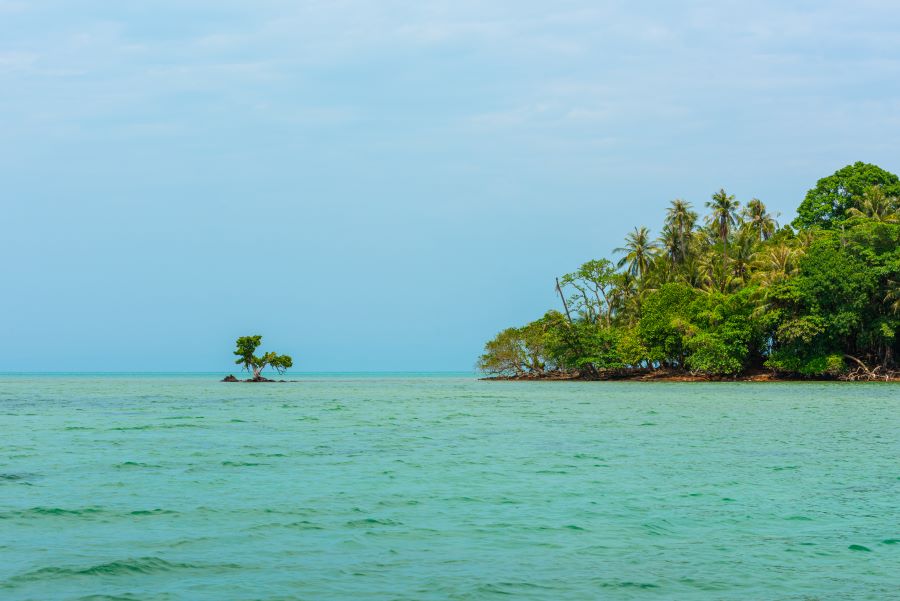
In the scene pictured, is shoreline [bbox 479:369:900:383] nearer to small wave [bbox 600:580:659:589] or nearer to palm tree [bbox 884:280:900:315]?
palm tree [bbox 884:280:900:315]

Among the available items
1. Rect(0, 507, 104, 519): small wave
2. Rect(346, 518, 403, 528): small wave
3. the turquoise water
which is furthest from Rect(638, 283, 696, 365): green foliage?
Rect(0, 507, 104, 519): small wave

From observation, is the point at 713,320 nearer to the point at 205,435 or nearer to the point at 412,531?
the point at 205,435

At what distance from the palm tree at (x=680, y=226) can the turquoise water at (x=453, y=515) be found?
205ft

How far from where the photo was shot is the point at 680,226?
86.5 meters

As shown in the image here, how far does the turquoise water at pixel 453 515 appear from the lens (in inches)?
327

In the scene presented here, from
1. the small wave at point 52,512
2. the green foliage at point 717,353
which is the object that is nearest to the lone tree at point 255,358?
the green foliage at point 717,353

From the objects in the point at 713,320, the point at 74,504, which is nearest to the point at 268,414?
the point at 74,504

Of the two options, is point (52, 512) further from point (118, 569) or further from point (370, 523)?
point (370, 523)

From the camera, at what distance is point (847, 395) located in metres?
45.9

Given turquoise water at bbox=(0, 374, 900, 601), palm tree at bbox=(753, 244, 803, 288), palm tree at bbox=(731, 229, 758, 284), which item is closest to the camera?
turquoise water at bbox=(0, 374, 900, 601)

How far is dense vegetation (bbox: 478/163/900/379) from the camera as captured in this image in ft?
206

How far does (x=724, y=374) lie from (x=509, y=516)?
66.1 meters

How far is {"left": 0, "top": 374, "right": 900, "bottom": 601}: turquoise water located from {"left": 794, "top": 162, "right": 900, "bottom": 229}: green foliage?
6135cm

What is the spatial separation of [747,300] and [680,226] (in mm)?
18920
